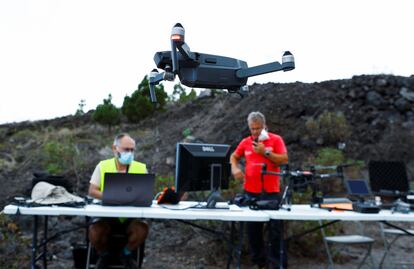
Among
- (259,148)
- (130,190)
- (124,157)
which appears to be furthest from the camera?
(259,148)

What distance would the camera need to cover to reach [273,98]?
13.8m

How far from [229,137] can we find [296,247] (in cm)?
617

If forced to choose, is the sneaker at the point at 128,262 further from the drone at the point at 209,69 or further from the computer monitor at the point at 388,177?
the computer monitor at the point at 388,177

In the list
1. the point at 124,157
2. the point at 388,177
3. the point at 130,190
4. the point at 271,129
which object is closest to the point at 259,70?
the point at 130,190

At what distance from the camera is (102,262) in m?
4.41

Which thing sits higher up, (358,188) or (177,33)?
(177,33)

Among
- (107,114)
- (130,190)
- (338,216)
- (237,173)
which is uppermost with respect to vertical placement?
(107,114)

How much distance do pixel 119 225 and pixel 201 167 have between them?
1013mm

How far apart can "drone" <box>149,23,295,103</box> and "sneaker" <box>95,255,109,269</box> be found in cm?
197

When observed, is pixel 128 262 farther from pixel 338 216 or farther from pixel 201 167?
pixel 338 216

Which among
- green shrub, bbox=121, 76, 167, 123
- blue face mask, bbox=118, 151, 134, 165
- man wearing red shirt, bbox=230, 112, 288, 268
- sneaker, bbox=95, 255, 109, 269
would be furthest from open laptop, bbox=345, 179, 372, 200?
green shrub, bbox=121, 76, 167, 123

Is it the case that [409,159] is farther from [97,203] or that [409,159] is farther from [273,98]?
[97,203]

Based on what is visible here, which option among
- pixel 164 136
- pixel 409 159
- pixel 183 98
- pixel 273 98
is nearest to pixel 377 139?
pixel 409 159

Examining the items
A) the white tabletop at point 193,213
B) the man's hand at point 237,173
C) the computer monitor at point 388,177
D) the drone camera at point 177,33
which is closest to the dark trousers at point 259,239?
the man's hand at point 237,173
